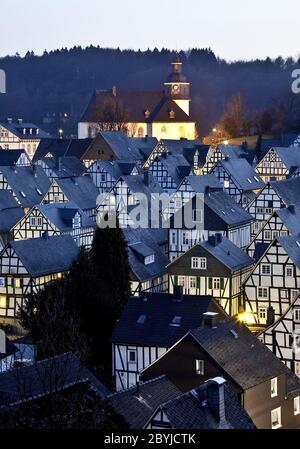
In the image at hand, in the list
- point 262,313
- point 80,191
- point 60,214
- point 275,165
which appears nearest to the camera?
point 262,313


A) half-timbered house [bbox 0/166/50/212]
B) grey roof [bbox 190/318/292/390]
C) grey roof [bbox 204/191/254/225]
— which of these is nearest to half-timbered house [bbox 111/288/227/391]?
grey roof [bbox 190/318/292/390]

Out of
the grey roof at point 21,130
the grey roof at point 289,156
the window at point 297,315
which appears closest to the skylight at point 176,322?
the window at point 297,315

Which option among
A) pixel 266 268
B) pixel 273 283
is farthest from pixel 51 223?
pixel 273 283

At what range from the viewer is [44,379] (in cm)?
2372

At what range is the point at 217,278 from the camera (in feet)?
132

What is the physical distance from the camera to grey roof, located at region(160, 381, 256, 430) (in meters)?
22.3

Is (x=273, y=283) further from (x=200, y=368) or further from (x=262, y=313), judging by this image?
(x=200, y=368)

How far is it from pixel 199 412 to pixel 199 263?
17.7 meters

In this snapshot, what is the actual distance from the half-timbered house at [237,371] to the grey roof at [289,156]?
3829cm

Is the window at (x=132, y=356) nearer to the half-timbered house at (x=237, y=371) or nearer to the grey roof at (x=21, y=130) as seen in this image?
the half-timbered house at (x=237, y=371)

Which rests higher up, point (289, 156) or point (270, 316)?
point (289, 156)

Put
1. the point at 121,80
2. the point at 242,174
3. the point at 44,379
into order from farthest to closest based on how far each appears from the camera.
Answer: the point at 121,80 < the point at 242,174 < the point at 44,379

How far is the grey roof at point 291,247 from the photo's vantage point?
36.8 metres
